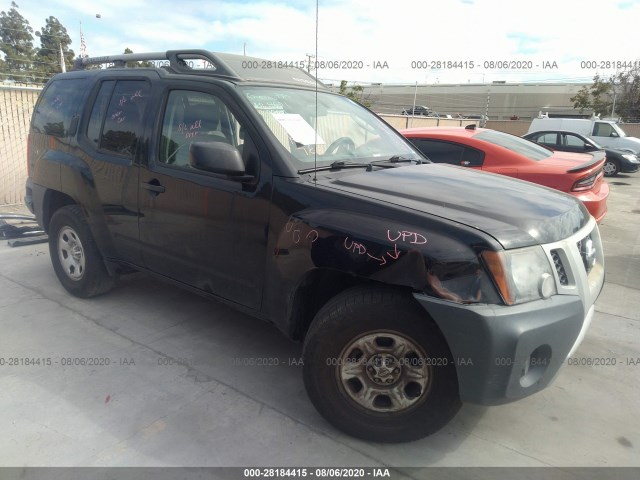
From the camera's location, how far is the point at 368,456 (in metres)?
2.52

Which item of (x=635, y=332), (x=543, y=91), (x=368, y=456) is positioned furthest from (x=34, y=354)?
(x=543, y=91)

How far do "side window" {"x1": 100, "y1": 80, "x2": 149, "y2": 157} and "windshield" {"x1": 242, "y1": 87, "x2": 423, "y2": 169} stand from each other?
1024 millimetres

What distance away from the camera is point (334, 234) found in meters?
2.49

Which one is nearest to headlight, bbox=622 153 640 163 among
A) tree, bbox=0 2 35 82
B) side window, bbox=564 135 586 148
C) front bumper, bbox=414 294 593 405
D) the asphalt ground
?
side window, bbox=564 135 586 148

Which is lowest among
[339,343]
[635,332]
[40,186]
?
[635,332]

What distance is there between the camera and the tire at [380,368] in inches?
92.2

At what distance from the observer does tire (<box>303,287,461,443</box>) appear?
7.68 ft

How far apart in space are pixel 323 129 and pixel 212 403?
1.93m

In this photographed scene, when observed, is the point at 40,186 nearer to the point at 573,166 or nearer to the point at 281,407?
the point at 281,407

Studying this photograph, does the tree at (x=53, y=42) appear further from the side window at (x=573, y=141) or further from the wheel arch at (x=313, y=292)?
the wheel arch at (x=313, y=292)

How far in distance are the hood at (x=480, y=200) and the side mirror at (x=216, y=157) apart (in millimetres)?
496

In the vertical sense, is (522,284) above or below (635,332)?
above

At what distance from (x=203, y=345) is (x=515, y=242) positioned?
2405mm

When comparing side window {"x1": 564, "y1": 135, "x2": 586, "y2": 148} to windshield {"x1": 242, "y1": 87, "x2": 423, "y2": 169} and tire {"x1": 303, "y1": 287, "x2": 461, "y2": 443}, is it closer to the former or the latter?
windshield {"x1": 242, "y1": 87, "x2": 423, "y2": 169}
